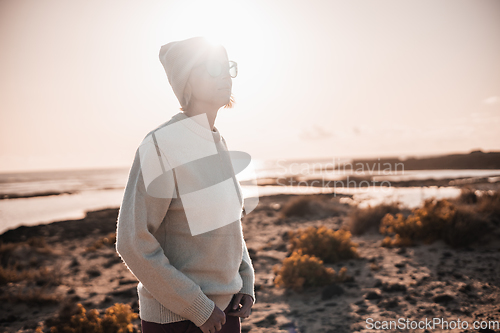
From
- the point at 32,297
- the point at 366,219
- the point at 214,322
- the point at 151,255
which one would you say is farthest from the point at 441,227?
the point at 32,297

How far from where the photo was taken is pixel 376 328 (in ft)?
11.1

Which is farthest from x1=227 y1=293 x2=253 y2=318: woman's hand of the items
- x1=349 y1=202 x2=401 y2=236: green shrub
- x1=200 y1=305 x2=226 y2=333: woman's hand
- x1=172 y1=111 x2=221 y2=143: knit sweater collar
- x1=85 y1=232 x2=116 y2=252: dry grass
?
x1=85 y1=232 x2=116 y2=252: dry grass

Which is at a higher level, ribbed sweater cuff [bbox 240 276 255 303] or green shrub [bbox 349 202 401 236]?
ribbed sweater cuff [bbox 240 276 255 303]

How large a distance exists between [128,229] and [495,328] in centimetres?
382

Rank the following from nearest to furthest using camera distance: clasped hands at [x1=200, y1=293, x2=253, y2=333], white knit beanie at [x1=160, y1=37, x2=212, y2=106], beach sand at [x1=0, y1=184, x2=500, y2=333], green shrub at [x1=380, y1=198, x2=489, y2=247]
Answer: clasped hands at [x1=200, y1=293, x2=253, y2=333] → white knit beanie at [x1=160, y1=37, x2=212, y2=106] → beach sand at [x1=0, y1=184, x2=500, y2=333] → green shrub at [x1=380, y1=198, x2=489, y2=247]

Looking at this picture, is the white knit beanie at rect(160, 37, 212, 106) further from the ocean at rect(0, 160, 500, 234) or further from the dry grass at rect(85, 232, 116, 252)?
the dry grass at rect(85, 232, 116, 252)

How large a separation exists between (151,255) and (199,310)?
0.88 feet

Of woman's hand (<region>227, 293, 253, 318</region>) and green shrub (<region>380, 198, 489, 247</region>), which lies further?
green shrub (<region>380, 198, 489, 247</region>)

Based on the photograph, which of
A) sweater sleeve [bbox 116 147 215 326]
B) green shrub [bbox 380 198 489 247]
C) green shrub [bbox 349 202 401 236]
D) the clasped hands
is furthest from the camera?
green shrub [bbox 349 202 401 236]

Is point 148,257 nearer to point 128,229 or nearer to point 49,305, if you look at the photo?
point 128,229
